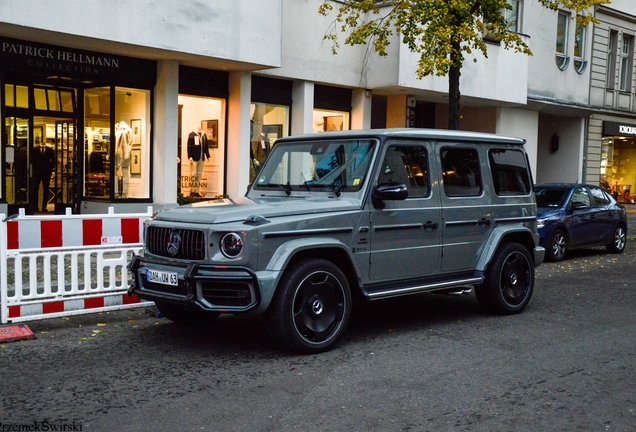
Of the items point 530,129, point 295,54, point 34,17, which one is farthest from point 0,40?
point 530,129

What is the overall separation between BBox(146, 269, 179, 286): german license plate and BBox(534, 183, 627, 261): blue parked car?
9093mm

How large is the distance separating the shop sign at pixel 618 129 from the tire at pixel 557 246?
17.8 meters

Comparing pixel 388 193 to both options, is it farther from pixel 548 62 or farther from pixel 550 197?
pixel 548 62

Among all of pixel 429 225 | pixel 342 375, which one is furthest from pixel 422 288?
pixel 342 375

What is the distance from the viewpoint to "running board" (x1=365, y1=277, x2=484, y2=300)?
275 inches

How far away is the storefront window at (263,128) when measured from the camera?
61.5ft

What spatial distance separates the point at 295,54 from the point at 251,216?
42.9 ft

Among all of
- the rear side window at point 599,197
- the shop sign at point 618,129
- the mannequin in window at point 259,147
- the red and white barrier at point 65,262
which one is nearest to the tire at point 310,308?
the red and white barrier at point 65,262

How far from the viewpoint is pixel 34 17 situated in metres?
13.0

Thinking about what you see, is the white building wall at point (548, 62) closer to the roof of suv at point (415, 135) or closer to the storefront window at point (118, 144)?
the storefront window at point (118, 144)

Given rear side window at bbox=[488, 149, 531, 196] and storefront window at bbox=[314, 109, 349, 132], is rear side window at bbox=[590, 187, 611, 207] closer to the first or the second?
rear side window at bbox=[488, 149, 531, 196]

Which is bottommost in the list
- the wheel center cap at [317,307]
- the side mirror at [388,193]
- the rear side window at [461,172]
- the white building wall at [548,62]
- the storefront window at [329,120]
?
the wheel center cap at [317,307]

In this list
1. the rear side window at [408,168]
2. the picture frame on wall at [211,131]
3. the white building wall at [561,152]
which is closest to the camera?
the rear side window at [408,168]

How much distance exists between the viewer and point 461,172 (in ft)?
26.1
